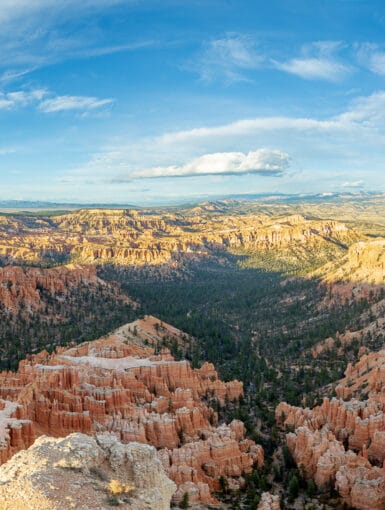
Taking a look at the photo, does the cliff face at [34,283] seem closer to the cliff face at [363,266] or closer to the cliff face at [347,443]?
the cliff face at [363,266]

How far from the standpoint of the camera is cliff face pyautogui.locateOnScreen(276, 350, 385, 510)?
126ft

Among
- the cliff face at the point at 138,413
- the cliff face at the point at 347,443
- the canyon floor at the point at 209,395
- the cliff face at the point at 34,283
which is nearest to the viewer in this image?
the cliff face at the point at 347,443

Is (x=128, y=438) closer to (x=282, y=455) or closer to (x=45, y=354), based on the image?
(x=282, y=455)

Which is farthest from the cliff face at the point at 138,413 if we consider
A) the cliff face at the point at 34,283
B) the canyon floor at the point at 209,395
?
the cliff face at the point at 34,283

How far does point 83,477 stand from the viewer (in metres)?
21.8

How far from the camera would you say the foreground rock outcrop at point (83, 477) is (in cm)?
1945

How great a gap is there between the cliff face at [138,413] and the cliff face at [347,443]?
5.28 meters

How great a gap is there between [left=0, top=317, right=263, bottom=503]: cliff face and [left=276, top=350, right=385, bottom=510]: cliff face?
17.3 feet

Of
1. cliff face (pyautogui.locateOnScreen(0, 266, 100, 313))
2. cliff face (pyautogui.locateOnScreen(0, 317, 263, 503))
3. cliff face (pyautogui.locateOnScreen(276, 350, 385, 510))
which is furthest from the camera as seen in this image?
cliff face (pyautogui.locateOnScreen(0, 266, 100, 313))

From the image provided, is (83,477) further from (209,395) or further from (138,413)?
(209,395)

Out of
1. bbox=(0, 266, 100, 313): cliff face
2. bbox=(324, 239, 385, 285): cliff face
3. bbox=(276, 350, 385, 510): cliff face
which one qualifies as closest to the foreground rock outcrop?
bbox=(276, 350, 385, 510): cliff face

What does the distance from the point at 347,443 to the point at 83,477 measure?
1341 inches

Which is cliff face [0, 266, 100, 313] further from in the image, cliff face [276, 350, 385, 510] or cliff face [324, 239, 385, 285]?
cliff face [276, 350, 385, 510]

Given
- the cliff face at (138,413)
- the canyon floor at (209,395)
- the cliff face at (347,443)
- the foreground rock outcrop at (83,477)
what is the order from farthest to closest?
the cliff face at (138,413) < the canyon floor at (209,395) < the cliff face at (347,443) < the foreground rock outcrop at (83,477)
